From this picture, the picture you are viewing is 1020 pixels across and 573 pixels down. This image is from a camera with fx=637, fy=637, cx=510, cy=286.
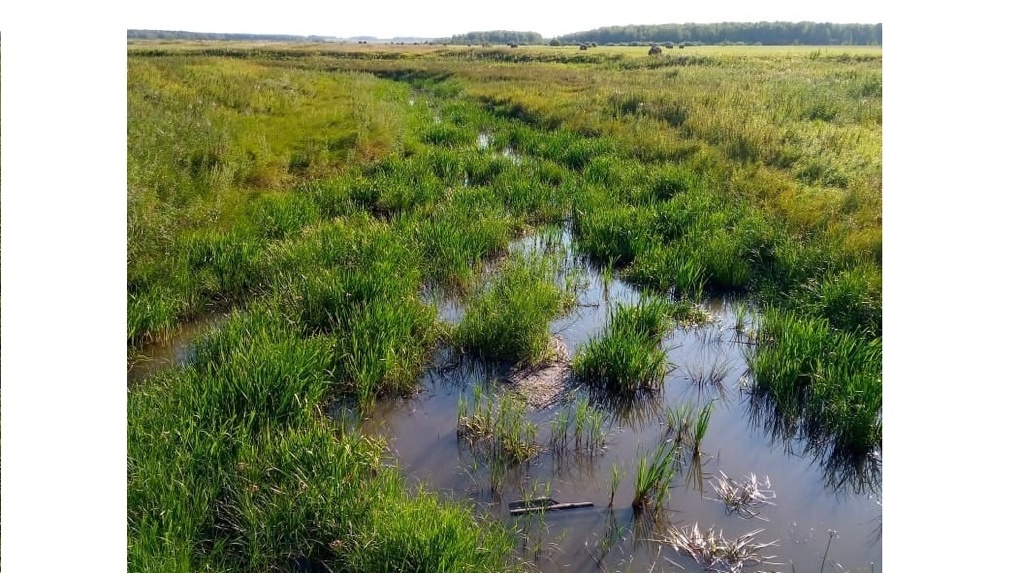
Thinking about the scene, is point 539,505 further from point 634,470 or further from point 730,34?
point 730,34

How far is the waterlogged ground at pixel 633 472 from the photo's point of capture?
3.79 meters

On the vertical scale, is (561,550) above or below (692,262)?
below

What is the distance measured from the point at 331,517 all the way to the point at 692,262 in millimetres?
5326

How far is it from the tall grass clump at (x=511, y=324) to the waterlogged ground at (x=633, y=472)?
197 mm

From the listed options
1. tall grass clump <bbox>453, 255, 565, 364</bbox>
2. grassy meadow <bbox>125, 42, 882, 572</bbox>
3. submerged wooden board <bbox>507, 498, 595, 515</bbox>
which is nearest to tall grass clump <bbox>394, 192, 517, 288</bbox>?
grassy meadow <bbox>125, 42, 882, 572</bbox>

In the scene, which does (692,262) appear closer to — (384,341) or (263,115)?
(384,341)

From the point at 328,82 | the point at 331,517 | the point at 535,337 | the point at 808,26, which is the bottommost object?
the point at 331,517

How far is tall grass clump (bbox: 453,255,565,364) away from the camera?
5961 mm

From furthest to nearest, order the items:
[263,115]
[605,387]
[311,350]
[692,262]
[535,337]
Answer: [263,115] < [692,262] < [535,337] < [605,387] < [311,350]

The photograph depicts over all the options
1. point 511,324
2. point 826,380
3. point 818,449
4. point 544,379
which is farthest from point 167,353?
point 826,380

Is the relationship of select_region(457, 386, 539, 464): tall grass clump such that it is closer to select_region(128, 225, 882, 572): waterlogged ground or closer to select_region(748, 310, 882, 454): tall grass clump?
select_region(128, 225, 882, 572): waterlogged ground

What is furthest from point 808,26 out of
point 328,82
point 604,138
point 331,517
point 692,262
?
point 331,517

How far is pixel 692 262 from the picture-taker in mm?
7586

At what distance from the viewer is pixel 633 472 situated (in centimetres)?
446
